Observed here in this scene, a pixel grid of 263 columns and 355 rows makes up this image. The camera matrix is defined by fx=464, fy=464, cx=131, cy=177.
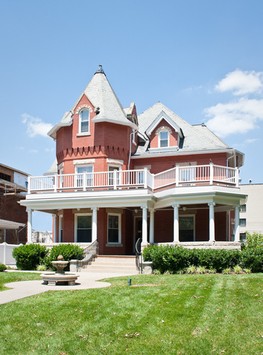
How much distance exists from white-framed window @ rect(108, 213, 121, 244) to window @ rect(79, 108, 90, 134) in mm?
5868

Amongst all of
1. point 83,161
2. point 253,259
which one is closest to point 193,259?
point 253,259

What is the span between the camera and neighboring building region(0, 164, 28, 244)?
4459 cm

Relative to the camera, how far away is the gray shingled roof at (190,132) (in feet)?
99.9

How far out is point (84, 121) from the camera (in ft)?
100.0

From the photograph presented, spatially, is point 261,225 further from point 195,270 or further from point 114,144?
point 195,270

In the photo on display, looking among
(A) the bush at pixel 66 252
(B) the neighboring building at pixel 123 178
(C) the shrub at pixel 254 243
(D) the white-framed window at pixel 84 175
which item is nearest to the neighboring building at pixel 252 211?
(C) the shrub at pixel 254 243

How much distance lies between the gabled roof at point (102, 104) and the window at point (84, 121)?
0.70 metres

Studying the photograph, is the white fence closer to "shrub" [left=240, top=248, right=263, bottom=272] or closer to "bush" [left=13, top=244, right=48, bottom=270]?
"bush" [left=13, top=244, right=48, bottom=270]

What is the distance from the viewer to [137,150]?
3198 cm

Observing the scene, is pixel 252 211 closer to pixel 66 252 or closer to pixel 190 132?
pixel 190 132

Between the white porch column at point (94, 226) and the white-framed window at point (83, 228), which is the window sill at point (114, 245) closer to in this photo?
the white-framed window at point (83, 228)

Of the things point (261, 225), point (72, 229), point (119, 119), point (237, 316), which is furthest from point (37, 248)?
point (261, 225)

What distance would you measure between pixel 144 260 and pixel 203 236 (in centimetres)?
723

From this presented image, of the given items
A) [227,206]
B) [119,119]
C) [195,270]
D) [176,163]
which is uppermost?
[119,119]
